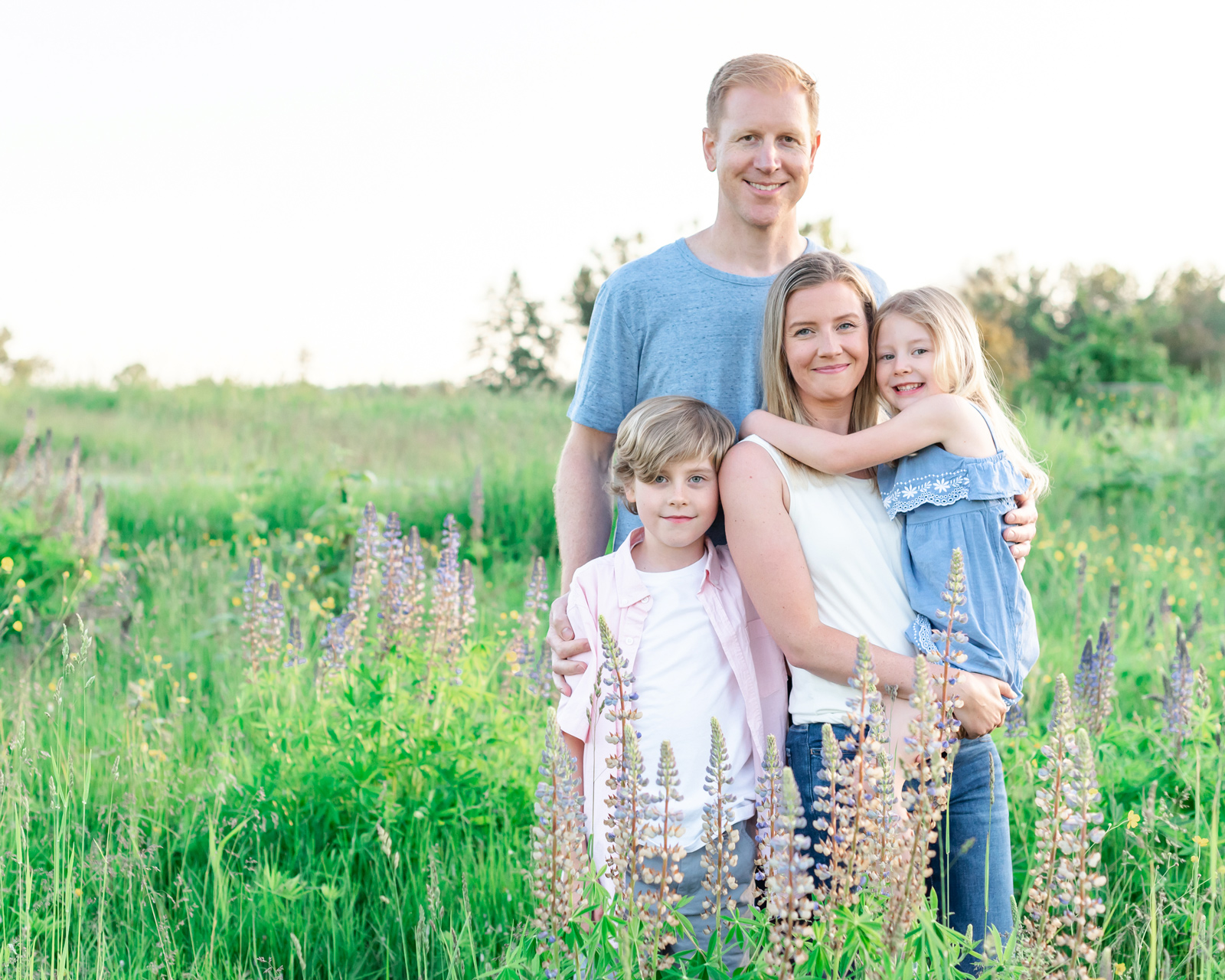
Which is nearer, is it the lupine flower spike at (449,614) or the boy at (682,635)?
the boy at (682,635)

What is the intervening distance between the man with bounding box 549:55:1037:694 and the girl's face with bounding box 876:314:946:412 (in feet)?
1.26

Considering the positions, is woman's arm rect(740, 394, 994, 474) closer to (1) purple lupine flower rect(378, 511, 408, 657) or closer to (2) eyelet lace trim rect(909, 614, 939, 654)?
(2) eyelet lace trim rect(909, 614, 939, 654)

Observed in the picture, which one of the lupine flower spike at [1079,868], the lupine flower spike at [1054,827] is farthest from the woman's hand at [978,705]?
the lupine flower spike at [1079,868]

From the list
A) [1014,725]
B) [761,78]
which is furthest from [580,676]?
[1014,725]

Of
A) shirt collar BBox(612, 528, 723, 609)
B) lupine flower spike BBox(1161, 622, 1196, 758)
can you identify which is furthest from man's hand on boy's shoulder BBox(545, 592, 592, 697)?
lupine flower spike BBox(1161, 622, 1196, 758)

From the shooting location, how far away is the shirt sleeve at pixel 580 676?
2350mm

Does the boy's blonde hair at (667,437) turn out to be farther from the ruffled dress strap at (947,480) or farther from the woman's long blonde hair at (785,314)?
the ruffled dress strap at (947,480)

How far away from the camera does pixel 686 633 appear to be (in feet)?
7.81

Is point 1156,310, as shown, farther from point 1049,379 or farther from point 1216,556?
point 1216,556

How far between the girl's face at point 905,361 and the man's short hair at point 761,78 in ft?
2.49

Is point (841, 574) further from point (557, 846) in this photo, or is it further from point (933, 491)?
point (557, 846)

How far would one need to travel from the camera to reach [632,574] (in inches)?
96.3

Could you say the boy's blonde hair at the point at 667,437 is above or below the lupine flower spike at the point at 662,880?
above

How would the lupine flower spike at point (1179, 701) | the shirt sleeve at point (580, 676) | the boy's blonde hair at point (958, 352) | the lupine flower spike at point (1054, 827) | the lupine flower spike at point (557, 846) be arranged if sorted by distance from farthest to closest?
1. the lupine flower spike at point (1179, 701)
2. the boy's blonde hair at point (958, 352)
3. the shirt sleeve at point (580, 676)
4. the lupine flower spike at point (557, 846)
5. the lupine flower spike at point (1054, 827)
